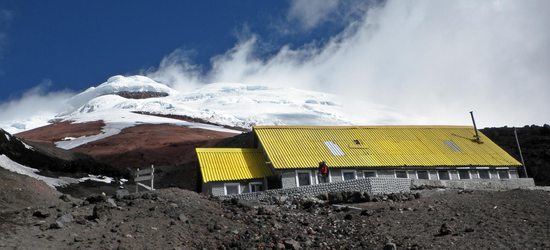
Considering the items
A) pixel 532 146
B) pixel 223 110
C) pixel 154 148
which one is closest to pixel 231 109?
pixel 223 110

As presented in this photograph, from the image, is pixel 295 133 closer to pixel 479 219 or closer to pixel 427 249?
pixel 479 219

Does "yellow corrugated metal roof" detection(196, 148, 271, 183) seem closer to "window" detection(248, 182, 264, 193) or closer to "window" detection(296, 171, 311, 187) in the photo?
"window" detection(248, 182, 264, 193)

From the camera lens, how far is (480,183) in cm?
2861

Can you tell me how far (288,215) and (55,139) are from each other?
255ft

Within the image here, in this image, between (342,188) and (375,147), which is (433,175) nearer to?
(375,147)

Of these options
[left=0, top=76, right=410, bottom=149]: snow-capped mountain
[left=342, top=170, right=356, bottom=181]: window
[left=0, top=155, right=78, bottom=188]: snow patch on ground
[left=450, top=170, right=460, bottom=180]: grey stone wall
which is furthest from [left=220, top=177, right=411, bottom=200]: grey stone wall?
[left=0, top=76, right=410, bottom=149]: snow-capped mountain

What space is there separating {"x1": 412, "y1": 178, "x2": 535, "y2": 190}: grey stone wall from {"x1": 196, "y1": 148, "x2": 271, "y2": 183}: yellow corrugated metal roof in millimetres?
8580

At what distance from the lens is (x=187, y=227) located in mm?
14414

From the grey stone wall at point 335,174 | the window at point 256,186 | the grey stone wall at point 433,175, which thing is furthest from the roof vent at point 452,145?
the window at point 256,186

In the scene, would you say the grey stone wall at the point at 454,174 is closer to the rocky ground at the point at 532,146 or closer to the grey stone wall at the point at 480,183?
the grey stone wall at the point at 480,183

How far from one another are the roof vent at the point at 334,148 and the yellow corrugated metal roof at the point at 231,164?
407 centimetres

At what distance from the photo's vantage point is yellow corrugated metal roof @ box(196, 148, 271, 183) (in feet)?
89.9

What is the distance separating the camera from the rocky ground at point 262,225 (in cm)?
1291

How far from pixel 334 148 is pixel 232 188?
6.98 m
